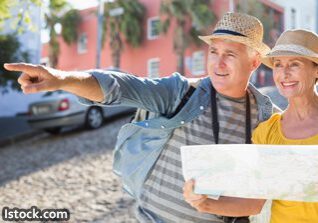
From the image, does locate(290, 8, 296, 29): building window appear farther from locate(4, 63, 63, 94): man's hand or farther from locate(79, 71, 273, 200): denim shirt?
locate(4, 63, 63, 94): man's hand

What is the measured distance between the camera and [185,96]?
108 inches

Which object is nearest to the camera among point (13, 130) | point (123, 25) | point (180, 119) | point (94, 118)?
point (180, 119)

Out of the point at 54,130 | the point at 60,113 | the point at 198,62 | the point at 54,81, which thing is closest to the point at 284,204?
the point at 54,81

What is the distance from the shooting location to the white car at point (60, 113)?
12609 mm

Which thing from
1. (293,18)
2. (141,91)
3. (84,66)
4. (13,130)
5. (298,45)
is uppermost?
(293,18)

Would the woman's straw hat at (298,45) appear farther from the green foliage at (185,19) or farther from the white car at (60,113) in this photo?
the green foliage at (185,19)

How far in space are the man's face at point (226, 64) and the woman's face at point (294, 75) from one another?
1.16ft

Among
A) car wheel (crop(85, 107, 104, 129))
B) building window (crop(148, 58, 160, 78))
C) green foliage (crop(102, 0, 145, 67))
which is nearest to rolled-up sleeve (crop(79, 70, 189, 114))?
car wheel (crop(85, 107, 104, 129))

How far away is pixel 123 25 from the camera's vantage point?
3088 centimetres

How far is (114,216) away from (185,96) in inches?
138

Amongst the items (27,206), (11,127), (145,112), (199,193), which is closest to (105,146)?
(27,206)

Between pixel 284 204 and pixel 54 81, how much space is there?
3.74 feet

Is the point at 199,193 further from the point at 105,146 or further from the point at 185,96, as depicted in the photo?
the point at 105,146

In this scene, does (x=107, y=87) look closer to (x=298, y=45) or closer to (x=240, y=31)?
(x=240, y=31)
